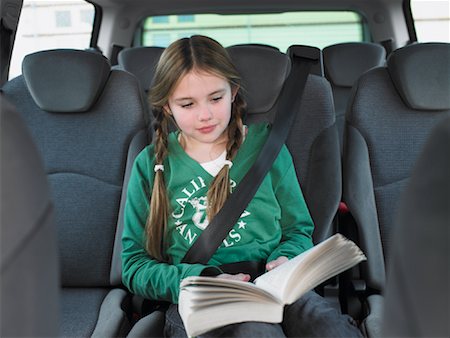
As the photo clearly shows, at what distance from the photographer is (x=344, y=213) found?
7.08ft

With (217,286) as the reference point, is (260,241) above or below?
below

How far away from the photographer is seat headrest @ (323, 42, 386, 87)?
395 cm

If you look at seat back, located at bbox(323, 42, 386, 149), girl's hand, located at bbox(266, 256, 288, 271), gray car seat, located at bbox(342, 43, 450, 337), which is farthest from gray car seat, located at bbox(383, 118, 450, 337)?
seat back, located at bbox(323, 42, 386, 149)

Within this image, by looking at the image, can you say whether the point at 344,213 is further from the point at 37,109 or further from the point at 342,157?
the point at 37,109

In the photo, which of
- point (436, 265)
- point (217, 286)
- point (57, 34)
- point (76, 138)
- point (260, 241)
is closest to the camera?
point (436, 265)

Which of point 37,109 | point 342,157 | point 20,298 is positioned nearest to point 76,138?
point 37,109

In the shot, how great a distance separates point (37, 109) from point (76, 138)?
17 centimetres

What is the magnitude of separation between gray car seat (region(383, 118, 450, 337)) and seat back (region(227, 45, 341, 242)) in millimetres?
1148

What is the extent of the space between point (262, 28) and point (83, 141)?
3033 mm

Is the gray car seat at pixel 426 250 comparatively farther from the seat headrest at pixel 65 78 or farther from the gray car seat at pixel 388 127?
the seat headrest at pixel 65 78

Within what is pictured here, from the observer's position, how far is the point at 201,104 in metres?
1.80

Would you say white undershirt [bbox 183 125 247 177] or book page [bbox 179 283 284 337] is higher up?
white undershirt [bbox 183 125 247 177]

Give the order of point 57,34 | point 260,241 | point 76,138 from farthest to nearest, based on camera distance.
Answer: point 57,34 → point 76,138 → point 260,241

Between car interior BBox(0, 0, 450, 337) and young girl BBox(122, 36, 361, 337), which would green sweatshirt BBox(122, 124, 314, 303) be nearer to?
young girl BBox(122, 36, 361, 337)
